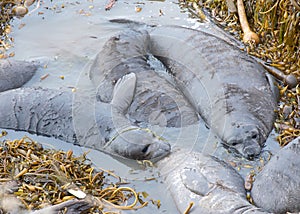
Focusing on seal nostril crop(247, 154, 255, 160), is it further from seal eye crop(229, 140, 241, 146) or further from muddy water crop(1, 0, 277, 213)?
seal eye crop(229, 140, 241, 146)

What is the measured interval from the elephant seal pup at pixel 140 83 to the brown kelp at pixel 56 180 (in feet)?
3.22

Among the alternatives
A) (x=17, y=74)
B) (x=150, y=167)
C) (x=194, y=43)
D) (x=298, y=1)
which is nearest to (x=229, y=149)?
(x=150, y=167)

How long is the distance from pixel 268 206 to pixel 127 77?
2615 millimetres

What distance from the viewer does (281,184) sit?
191 inches

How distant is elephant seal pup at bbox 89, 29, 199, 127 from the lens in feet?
20.5

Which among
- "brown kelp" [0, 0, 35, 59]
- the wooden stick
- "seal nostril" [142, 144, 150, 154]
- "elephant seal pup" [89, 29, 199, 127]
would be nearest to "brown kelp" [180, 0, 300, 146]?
the wooden stick

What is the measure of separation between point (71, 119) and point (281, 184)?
2.52 meters

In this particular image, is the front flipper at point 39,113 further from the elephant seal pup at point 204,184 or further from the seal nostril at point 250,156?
the seal nostril at point 250,156

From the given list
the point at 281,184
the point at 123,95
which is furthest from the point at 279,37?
the point at 281,184

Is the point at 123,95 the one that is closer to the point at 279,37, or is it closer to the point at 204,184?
the point at 204,184

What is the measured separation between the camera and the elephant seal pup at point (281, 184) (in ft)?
15.7

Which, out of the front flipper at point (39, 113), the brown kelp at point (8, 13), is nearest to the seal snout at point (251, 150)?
the front flipper at point (39, 113)

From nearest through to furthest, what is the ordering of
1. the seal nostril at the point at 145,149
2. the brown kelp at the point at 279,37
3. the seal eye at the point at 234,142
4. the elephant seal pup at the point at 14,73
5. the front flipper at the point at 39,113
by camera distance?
the seal nostril at the point at 145,149
the seal eye at the point at 234,142
the front flipper at the point at 39,113
the brown kelp at the point at 279,37
the elephant seal pup at the point at 14,73

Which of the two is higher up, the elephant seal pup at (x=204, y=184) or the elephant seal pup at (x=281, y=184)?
the elephant seal pup at (x=281, y=184)
